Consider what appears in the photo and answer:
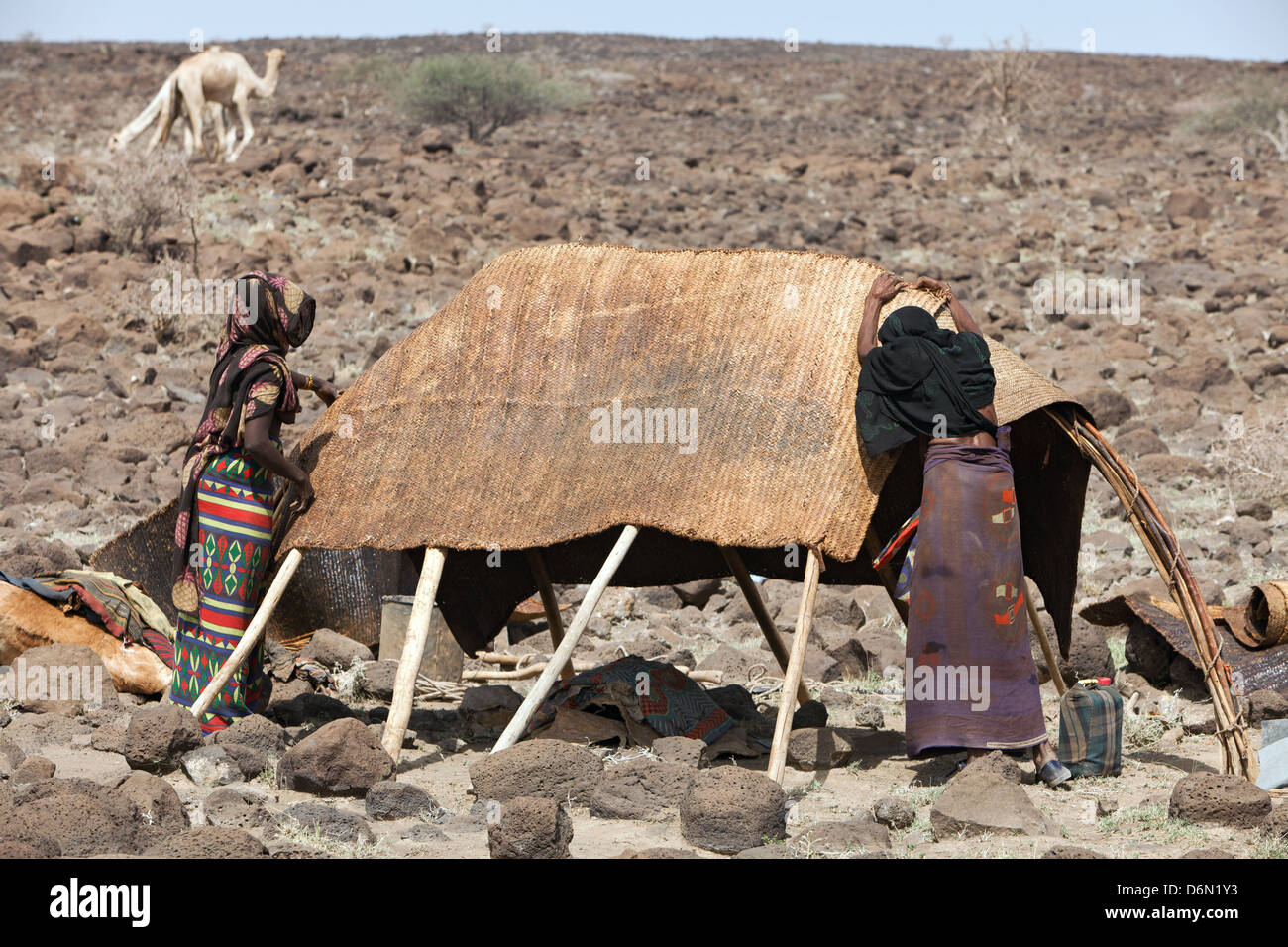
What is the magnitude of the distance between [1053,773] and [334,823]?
8.82 ft

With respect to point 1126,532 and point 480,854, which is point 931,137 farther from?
point 480,854

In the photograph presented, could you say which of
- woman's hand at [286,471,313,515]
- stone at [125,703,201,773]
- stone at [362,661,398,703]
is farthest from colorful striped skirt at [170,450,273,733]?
stone at [362,661,398,703]

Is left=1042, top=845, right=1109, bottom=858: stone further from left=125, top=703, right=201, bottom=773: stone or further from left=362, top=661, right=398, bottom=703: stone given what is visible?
left=362, top=661, right=398, bottom=703: stone

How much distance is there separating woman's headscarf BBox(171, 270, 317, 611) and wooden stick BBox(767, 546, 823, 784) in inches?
86.6

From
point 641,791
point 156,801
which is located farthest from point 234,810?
point 641,791

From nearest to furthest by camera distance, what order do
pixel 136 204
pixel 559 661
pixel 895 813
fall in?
pixel 895 813, pixel 559 661, pixel 136 204

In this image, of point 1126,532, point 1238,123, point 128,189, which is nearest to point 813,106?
point 1238,123

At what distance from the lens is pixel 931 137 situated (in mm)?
30438

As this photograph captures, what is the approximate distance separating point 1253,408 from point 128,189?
481 inches

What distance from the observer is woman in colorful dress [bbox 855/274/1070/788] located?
5414 mm

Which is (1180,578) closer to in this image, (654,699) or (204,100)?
(654,699)

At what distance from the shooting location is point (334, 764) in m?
5.37

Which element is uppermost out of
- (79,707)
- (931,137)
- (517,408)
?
(931,137)
